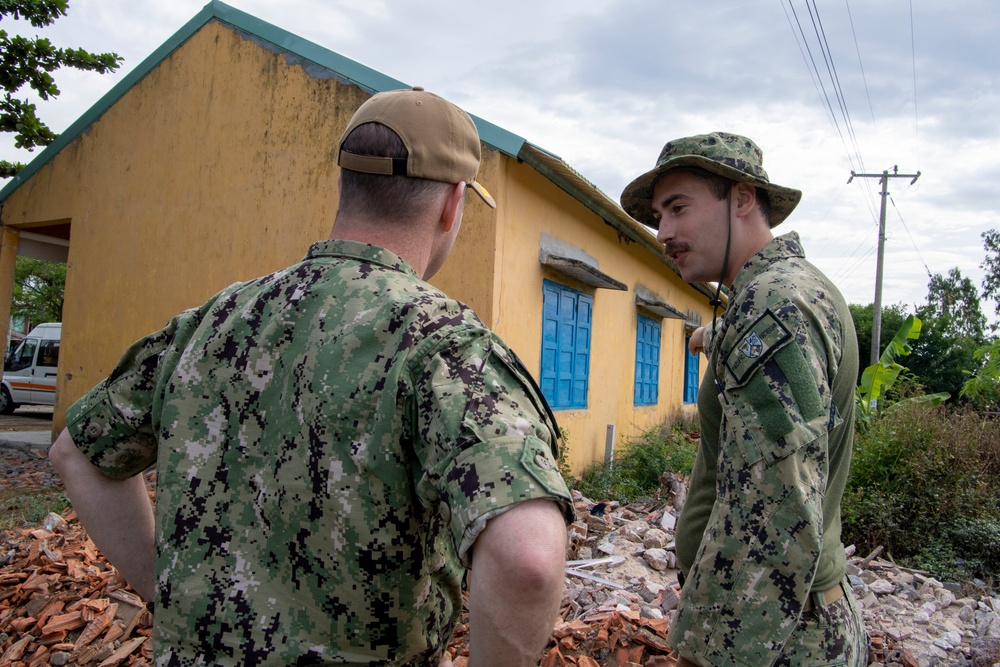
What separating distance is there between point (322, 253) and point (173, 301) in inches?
318

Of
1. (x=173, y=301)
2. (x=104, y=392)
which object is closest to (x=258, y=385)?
(x=104, y=392)

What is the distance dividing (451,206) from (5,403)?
60.1ft

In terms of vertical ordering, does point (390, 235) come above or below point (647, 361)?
above

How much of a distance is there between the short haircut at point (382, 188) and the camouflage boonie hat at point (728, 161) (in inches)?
38.0

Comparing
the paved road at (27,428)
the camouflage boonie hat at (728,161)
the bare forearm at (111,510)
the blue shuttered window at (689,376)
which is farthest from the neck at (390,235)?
the blue shuttered window at (689,376)

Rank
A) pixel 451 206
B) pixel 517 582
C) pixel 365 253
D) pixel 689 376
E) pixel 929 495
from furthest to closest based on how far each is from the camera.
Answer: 1. pixel 689 376
2. pixel 929 495
3. pixel 451 206
4. pixel 365 253
5. pixel 517 582

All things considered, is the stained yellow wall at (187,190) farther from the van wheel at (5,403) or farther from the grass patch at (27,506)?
the van wheel at (5,403)

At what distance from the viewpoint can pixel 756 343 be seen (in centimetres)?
157

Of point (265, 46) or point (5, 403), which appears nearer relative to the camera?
point (265, 46)

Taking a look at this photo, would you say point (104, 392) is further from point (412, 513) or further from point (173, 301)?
point (173, 301)

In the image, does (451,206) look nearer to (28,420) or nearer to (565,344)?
(565,344)

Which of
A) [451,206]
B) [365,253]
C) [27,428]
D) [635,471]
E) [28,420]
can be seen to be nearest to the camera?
[365,253]

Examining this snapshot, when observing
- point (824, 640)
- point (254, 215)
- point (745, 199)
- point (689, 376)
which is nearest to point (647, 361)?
point (689, 376)

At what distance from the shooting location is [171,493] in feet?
4.10
